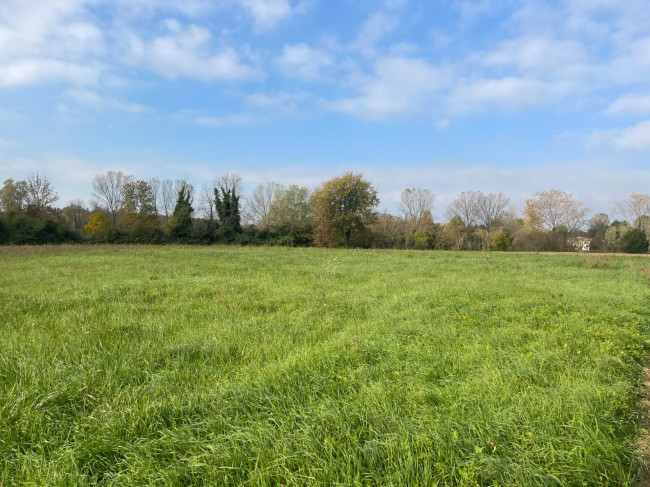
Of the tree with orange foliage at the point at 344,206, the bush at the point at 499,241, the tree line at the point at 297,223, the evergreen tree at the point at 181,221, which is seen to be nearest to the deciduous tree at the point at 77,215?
the tree line at the point at 297,223

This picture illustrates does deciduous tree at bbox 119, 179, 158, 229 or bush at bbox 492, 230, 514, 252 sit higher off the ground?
deciduous tree at bbox 119, 179, 158, 229

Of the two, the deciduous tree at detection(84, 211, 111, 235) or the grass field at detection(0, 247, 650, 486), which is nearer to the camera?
the grass field at detection(0, 247, 650, 486)

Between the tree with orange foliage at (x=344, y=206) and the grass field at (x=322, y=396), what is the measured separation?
26.8 meters

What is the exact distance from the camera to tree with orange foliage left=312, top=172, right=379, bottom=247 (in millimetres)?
32250

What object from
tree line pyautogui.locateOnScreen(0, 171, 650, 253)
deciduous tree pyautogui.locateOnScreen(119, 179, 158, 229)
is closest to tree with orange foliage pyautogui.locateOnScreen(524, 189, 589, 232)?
tree line pyautogui.locateOnScreen(0, 171, 650, 253)

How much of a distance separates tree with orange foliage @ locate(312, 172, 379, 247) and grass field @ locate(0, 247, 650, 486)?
87.8ft

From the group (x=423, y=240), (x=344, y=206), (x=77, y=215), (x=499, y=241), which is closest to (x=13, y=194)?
(x=77, y=215)

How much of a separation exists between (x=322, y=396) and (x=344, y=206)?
30489 millimetres

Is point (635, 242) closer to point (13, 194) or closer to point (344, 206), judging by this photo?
point (344, 206)

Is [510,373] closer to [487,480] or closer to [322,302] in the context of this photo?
[487,480]

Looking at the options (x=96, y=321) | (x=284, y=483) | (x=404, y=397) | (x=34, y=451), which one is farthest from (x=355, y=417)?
(x=96, y=321)

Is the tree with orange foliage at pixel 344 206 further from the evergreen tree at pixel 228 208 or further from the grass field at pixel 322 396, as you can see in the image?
the grass field at pixel 322 396

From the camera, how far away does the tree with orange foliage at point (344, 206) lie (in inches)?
1270

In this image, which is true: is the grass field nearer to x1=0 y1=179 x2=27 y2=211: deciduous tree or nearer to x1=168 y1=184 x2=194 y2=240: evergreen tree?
x1=168 y1=184 x2=194 y2=240: evergreen tree
